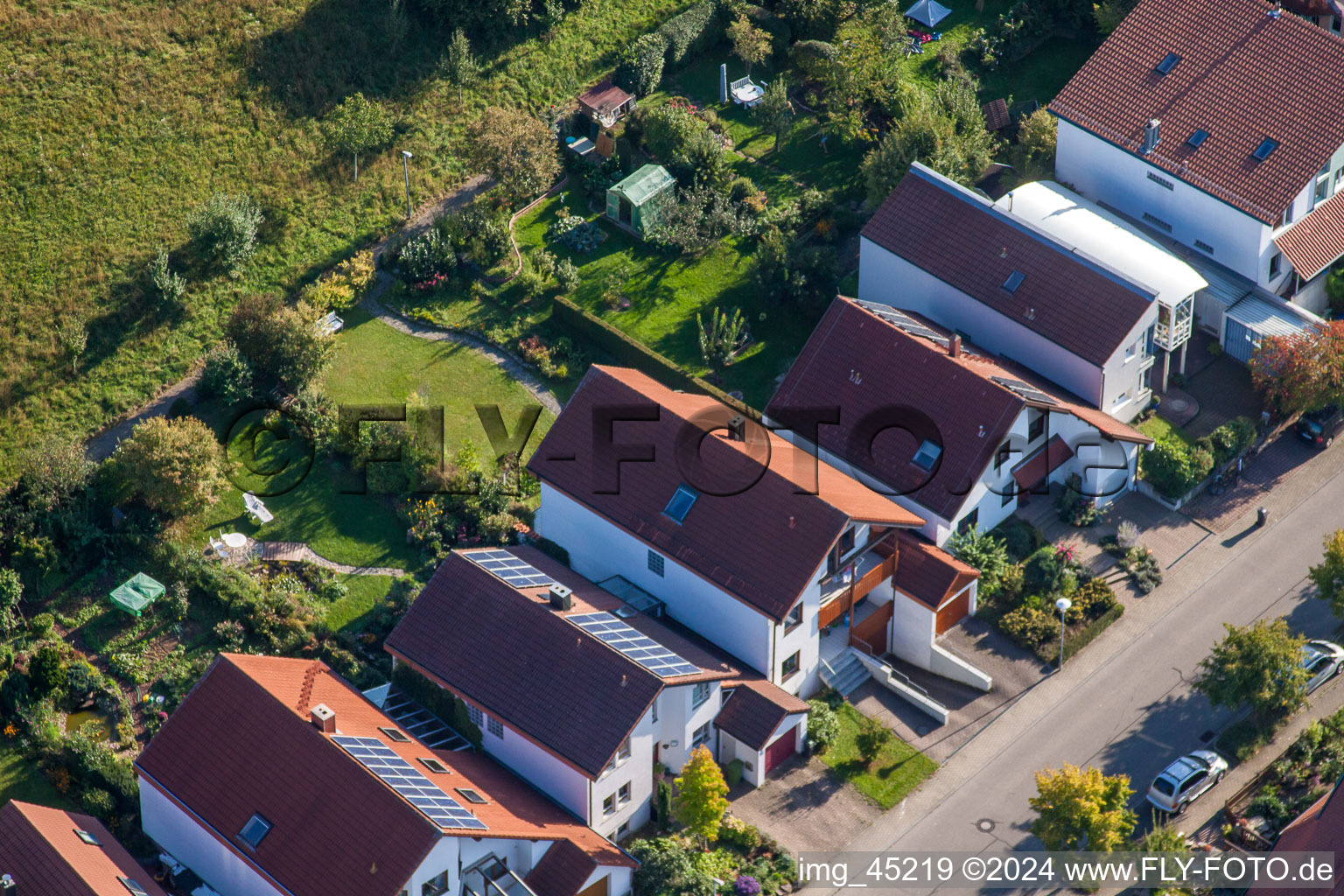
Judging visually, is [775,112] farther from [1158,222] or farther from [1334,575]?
[1334,575]

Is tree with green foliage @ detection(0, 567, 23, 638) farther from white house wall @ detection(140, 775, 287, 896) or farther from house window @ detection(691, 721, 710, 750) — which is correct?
house window @ detection(691, 721, 710, 750)

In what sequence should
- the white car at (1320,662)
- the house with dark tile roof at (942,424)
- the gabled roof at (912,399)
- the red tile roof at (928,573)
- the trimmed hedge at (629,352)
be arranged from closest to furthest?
the white car at (1320,662)
the red tile roof at (928,573)
the gabled roof at (912,399)
the house with dark tile roof at (942,424)
the trimmed hedge at (629,352)

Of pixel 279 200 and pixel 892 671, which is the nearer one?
pixel 892 671

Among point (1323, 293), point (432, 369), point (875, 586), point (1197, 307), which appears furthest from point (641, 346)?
point (1323, 293)

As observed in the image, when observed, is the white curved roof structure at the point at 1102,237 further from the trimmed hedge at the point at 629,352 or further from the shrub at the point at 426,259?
the shrub at the point at 426,259

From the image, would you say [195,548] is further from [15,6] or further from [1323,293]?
[1323,293]

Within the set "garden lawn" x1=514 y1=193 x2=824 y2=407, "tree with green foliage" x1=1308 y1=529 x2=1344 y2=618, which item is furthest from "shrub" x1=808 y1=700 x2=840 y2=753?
"tree with green foliage" x1=1308 y1=529 x2=1344 y2=618

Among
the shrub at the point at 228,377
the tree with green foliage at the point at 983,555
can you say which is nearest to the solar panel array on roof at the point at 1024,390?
the tree with green foliage at the point at 983,555

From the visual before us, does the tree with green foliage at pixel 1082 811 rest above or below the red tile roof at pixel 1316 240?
below
